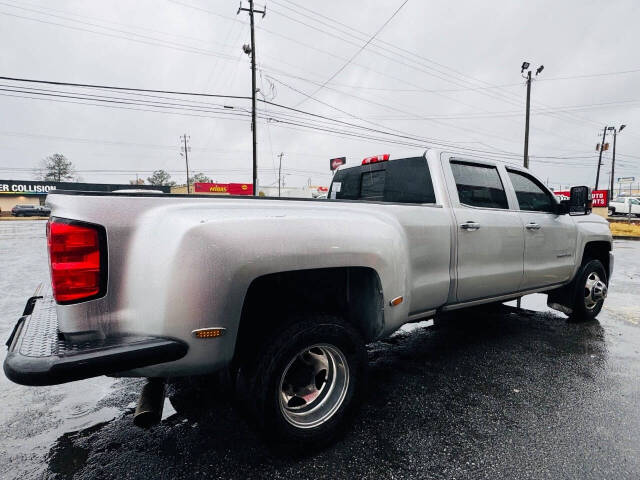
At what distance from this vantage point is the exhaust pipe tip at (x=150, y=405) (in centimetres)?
178

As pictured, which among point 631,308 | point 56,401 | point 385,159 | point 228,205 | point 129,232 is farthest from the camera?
point 631,308

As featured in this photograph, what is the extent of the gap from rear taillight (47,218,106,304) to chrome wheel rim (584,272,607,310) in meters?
5.11

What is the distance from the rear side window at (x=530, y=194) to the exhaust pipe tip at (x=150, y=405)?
3585 millimetres

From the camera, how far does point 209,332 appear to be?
5.55ft

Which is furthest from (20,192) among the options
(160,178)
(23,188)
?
(160,178)

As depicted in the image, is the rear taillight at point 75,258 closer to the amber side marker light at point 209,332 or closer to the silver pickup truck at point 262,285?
the silver pickup truck at point 262,285

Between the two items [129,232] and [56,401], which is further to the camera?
[56,401]

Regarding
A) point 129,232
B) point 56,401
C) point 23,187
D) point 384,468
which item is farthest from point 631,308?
point 23,187

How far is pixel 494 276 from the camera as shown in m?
3.25

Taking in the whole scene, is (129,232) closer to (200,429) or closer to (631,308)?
(200,429)

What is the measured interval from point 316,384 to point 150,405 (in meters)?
0.92

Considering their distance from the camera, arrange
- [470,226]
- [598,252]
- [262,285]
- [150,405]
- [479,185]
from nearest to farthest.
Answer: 1. [150,405]
2. [262,285]
3. [470,226]
4. [479,185]
5. [598,252]

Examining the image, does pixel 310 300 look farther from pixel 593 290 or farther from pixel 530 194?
pixel 593 290

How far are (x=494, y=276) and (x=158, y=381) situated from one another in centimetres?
275
